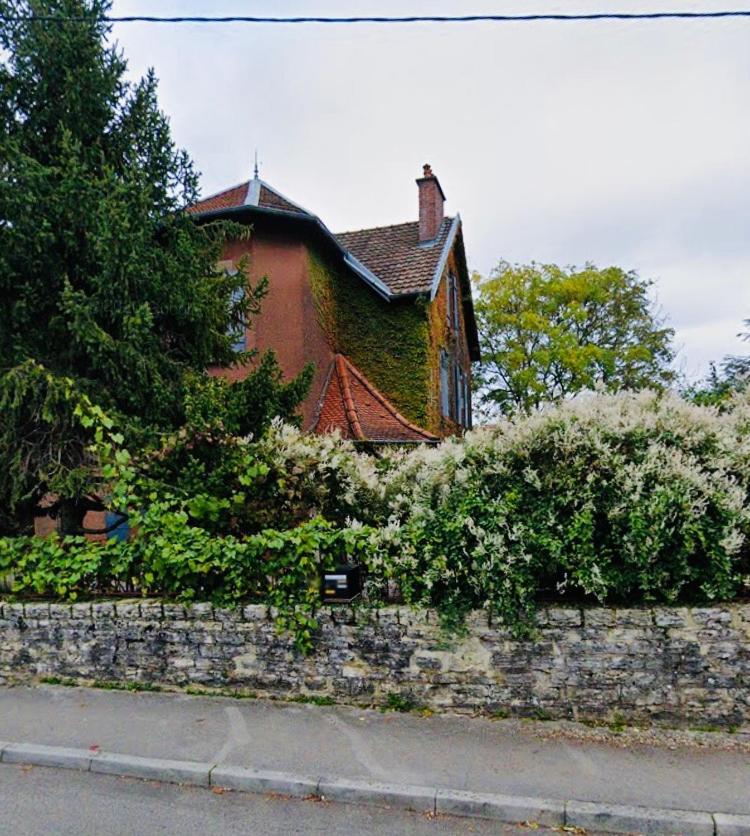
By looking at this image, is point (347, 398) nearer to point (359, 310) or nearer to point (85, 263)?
point (359, 310)

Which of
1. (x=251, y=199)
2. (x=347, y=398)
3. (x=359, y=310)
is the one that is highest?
(x=251, y=199)

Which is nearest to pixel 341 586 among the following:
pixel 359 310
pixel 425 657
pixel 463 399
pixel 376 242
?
pixel 425 657

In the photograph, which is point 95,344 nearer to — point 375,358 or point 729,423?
point 729,423

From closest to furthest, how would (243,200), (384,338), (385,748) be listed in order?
1. (385,748)
2. (243,200)
3. (384,338)

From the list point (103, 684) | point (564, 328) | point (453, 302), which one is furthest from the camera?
point (564, 328)

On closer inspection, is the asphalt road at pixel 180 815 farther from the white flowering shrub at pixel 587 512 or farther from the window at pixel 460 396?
the window at pixel 460 396

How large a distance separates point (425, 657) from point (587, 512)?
74.9 inches

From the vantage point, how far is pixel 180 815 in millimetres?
4203

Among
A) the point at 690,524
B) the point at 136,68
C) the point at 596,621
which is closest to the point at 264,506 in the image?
the point at 596,621

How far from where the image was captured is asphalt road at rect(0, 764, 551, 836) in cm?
401

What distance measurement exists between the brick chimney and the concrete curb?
15.9 metres

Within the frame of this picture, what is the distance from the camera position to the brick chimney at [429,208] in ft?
60.4

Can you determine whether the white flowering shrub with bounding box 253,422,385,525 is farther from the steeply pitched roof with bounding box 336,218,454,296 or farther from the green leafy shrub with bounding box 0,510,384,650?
the steeply pitched roof with bounding box 336,218,454,296

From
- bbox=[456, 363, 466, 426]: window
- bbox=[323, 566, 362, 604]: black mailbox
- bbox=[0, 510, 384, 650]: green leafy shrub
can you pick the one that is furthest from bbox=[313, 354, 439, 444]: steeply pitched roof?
bbox=[323, 566, 362, 604]: black mailbox
